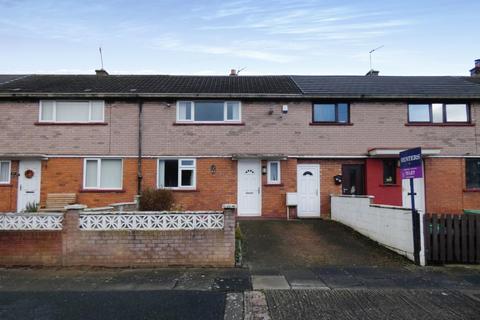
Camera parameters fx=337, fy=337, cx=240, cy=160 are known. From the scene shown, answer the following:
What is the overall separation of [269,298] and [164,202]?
749 centimetres

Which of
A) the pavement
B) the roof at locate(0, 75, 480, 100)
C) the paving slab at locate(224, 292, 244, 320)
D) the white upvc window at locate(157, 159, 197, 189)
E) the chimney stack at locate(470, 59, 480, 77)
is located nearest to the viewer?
the paving slab at locate(224, 292, 244, 320)

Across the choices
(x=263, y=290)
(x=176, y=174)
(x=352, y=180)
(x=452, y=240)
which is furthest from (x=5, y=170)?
(x=452, y=240)

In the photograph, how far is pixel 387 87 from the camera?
15.8m

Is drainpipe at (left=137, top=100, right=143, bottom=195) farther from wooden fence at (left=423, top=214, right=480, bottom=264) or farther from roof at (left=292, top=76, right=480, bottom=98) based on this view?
wooden fence at (left=423, top=214, right=480, bottom=264)

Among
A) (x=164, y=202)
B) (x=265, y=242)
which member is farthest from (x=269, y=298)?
(x=164, y=202)

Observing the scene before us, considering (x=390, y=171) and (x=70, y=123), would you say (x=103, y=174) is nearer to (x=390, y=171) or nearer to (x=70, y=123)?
(x=70, y=123)

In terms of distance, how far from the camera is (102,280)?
676 centimetres

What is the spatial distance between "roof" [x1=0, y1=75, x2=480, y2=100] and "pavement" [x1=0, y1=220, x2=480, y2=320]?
791 centimetres

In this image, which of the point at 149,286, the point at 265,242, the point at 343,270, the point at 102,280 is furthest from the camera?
the point at 265,242

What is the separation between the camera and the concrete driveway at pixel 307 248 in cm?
802

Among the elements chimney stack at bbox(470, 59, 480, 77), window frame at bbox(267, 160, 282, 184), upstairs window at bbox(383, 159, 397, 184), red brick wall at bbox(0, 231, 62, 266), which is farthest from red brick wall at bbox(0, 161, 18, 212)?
chimney stack at bbox(470, 59, 480, 77)

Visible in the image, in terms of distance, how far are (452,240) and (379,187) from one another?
20.3ft

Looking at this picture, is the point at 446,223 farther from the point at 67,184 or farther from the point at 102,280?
the point at 67,184

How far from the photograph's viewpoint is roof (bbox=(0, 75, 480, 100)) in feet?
46.8
